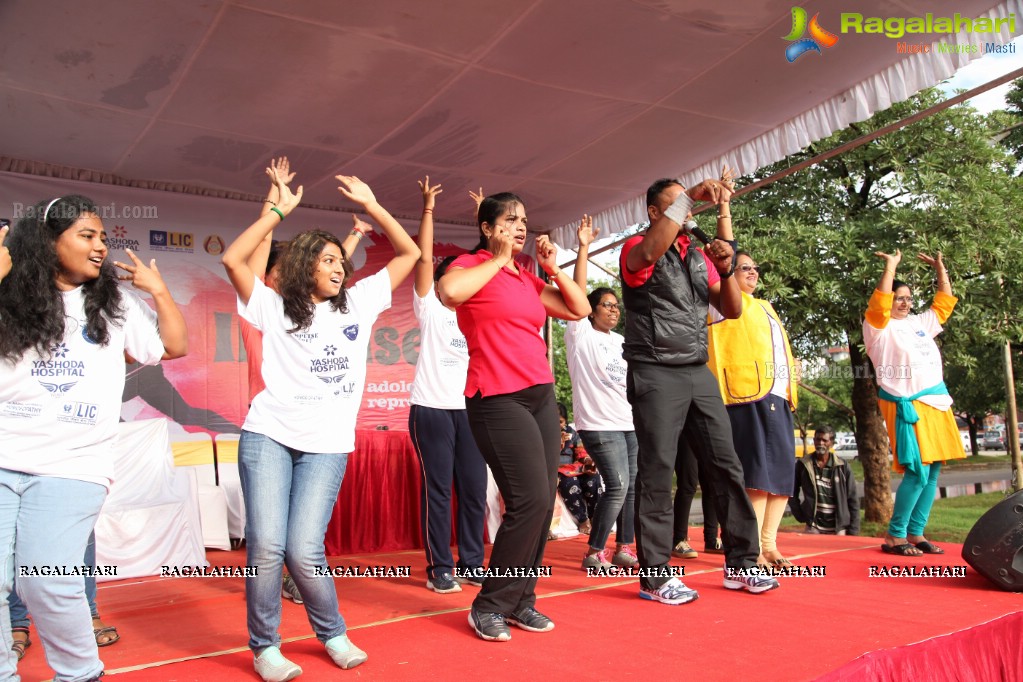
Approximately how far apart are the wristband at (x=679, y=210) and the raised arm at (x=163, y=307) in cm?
191

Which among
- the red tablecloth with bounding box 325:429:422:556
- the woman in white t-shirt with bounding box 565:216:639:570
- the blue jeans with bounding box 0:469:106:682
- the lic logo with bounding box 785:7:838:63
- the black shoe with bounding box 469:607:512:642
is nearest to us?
the blue jeans with bounding box 0:469:106:682

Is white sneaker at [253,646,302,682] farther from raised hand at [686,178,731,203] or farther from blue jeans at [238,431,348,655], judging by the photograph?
raised hand at [686,178,731,203]

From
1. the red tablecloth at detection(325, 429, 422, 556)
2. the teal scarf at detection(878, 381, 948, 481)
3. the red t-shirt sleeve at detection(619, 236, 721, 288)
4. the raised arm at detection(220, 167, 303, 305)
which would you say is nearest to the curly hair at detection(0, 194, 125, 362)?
the raised arm at detection(220, 167, 303, 305)

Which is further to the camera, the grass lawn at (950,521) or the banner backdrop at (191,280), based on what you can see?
the grass lawn at (950,521)

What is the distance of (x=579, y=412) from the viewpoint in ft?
15.8

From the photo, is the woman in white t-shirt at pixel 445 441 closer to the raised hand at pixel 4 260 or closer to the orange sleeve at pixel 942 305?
the raised hand at pixel 4 260

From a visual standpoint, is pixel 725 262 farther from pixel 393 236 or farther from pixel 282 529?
pixel 282 529

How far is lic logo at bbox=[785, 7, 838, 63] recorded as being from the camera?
458 centimetres

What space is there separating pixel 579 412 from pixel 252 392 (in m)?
2.07

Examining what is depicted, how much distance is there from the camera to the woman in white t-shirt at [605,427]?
4.69 m

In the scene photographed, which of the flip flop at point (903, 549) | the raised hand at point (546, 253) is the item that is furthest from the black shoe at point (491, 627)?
the flip flop at point (903, 549)

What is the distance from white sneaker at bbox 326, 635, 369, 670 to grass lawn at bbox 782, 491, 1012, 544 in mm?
5823

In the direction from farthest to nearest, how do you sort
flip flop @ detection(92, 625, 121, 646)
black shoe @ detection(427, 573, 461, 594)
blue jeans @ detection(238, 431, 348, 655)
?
black shoe @ detection(427, 573, 461, 594) → flip flop @ detection(92, 625, 121, 646) → blue jeans @ detection(238, 431, 348, 655)

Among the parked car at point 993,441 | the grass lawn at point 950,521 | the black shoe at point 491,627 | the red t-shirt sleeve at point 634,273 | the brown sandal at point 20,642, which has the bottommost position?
the parked car at point 993,441
